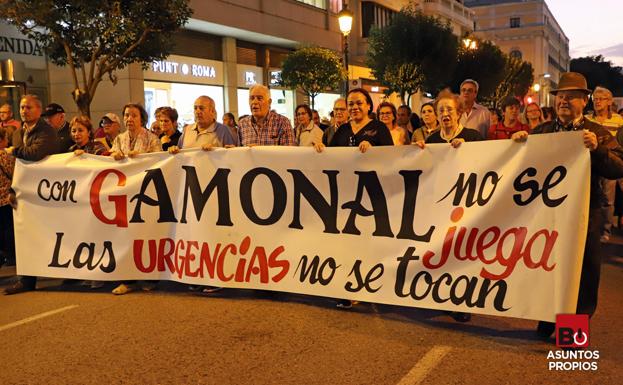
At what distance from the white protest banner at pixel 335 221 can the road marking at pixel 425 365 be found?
1.51 ft

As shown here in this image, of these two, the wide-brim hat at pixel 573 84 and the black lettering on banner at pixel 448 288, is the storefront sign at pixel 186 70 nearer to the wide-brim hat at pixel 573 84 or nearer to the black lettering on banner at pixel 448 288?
the black lettering on banner at pixel 448 288

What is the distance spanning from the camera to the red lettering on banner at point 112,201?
232 inches

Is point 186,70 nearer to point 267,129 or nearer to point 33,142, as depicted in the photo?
point 33,142

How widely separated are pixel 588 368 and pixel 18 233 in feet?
17.9

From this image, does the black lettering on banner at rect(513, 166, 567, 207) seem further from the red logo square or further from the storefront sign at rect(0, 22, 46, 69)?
the storefront sign at rect(0, 22, 46, 69)

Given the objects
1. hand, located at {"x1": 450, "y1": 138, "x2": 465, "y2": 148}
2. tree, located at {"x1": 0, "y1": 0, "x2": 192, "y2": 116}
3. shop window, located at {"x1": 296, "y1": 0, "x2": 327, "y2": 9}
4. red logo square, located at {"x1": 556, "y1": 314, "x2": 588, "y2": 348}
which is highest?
shop window, located at {"x1": 296, "y1": 0, "x2": 327, "y2": 9}

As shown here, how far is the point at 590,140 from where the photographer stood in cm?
409

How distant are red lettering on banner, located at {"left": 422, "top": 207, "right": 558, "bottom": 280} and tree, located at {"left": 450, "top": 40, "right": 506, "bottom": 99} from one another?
33582mm

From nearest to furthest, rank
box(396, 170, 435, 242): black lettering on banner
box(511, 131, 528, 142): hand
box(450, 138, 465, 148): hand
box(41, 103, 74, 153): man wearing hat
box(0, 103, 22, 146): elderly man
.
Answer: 1. box(511, 131, 528, 142): hand
2. box(450, 138, 465, 148): hand
3. box(396, 170, 435, 242): black lettering on banner
4. box(41, 103, 74, 153): man wearing hat
5. box(0, 103, 22, 146): elderly man

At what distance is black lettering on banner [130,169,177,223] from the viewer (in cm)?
575

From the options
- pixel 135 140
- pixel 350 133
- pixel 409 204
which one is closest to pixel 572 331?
pixel 409 204

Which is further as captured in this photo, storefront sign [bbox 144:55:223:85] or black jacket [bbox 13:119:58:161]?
storefront sign [bbox 144:55:223:85]

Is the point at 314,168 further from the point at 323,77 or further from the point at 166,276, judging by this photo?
the point at 323,77

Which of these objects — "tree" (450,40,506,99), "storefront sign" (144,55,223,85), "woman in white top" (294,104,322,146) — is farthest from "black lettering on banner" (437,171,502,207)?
"tree" (450,40,506,99)
